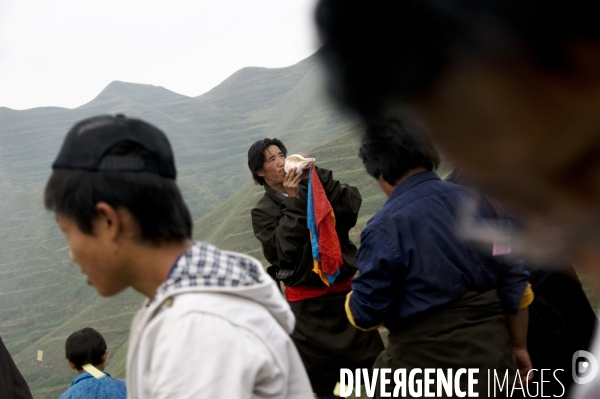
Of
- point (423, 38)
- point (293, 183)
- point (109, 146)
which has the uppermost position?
point (423, 38)

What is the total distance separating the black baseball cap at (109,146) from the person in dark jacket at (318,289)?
6.82 ft

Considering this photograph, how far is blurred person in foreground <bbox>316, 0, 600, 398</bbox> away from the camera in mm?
479

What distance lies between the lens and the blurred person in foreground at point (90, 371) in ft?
11.2

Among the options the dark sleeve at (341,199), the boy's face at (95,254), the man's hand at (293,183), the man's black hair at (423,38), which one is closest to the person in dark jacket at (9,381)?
the man's hand at (293,183)

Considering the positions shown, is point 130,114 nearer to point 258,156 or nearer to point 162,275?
point 258,156

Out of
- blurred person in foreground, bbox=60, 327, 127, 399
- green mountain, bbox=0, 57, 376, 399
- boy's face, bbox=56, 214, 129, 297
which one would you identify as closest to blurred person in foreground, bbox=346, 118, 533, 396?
boy's face, bbox=56, 214, 129, 297

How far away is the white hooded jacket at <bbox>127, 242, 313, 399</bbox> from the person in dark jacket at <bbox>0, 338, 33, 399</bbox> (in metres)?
3.33

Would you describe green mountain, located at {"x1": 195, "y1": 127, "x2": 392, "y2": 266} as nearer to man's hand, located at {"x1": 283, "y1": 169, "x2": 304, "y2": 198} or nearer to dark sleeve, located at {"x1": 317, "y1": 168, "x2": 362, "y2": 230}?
dark sleeve, located at {"x1": 317, "y1": 168, "x2": 362, "y2": 230}

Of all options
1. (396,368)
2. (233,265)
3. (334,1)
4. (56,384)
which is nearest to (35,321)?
(56,384)

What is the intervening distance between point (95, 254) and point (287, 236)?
6.94 feet

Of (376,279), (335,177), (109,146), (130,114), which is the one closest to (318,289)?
(376,279)

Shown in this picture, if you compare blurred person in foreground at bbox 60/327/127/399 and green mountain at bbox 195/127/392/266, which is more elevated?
blurred person in foreground at bbox 60/327/127/399

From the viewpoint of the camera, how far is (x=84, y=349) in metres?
3.84

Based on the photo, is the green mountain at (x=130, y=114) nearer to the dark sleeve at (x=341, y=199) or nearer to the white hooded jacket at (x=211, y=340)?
the white hooded jacket at (x=211, y=340)
